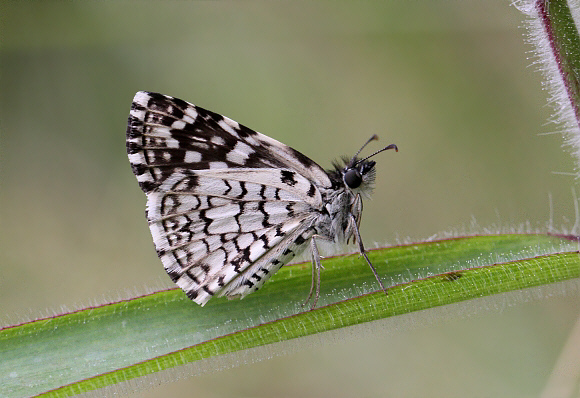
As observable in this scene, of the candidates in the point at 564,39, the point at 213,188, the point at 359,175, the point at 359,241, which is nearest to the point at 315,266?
the point at 359,241

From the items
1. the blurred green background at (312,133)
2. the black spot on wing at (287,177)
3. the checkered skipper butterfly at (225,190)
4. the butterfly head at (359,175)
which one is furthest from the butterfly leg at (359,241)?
the blurred green background at (312,133)

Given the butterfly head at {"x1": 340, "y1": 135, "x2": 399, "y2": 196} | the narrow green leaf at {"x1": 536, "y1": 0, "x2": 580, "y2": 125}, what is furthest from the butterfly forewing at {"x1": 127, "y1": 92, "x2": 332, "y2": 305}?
the narrow green leaf at {"x1": 536, "y1": 0, "x2": 580, "y2": 125}

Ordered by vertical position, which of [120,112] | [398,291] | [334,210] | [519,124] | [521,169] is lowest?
[521,169]

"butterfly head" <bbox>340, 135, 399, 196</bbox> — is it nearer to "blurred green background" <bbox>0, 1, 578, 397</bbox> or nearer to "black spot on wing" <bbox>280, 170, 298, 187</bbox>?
"black spot on wing" <bbox>280, 170, 298, 187</bbox>

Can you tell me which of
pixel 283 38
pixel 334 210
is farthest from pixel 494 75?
pixel 334 210

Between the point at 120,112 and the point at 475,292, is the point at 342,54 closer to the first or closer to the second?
the point at 120,112

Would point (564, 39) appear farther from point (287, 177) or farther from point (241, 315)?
point (241, 315)
